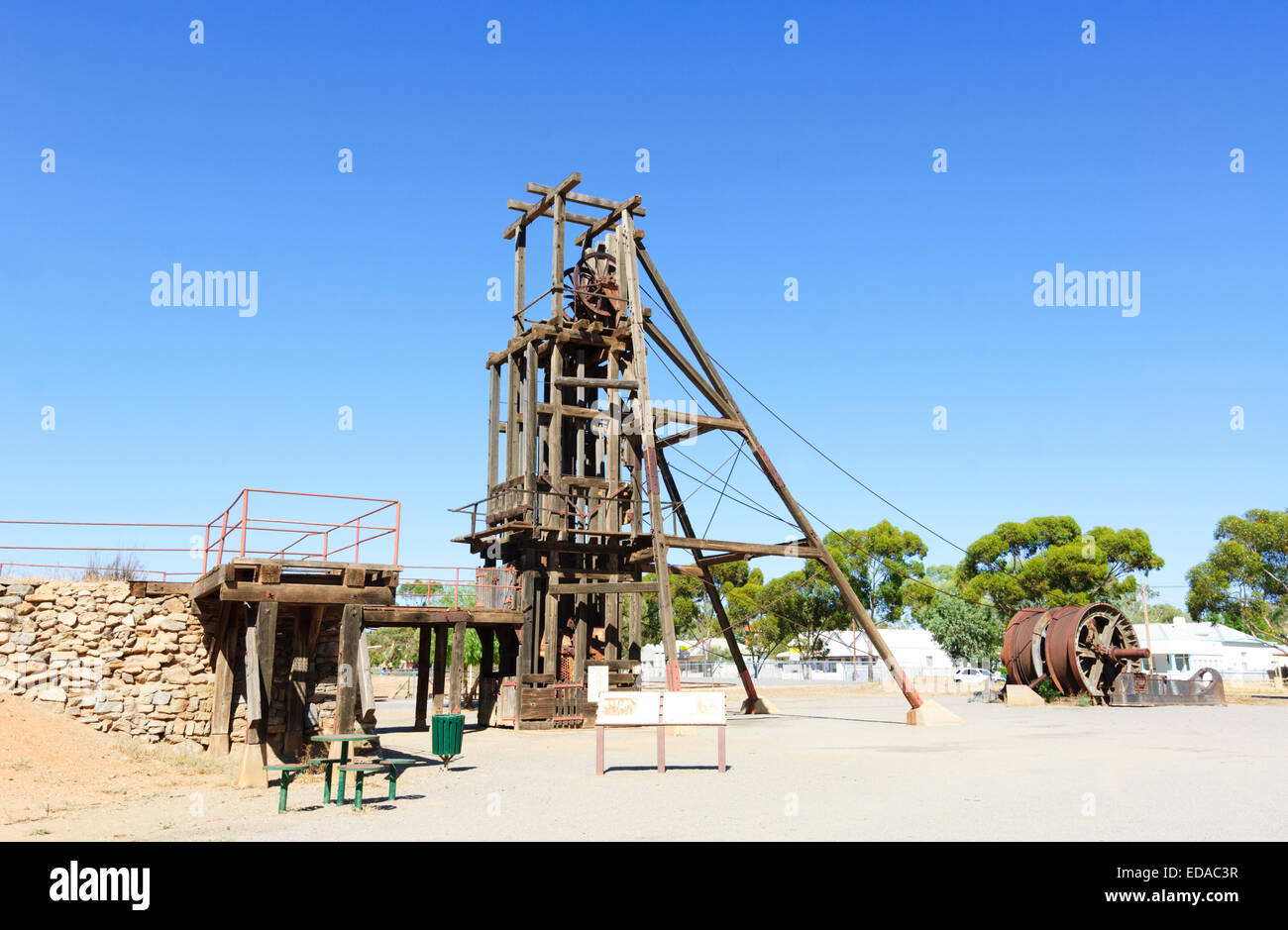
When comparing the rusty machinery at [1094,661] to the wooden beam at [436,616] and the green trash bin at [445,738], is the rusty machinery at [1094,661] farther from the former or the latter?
the green trash bin at [445,738]

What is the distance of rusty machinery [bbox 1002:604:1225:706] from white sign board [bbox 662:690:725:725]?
77.8 feet

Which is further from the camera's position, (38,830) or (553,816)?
(553,816)

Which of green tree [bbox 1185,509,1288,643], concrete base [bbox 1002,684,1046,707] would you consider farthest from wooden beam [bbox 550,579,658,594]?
green tree [bbox 1185,509,1288,643]

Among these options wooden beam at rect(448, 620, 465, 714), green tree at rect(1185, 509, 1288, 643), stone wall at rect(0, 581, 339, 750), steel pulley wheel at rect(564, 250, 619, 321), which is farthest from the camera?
green tree at rect(1185, 509, 1288, 643)

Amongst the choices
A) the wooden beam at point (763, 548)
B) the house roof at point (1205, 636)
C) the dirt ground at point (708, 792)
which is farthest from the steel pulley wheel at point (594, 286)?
the house roof at point (1205, 636)

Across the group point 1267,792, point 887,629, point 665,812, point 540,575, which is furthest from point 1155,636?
point 665,812

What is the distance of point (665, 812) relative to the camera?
37.9ft

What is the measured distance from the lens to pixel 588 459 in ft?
99.5

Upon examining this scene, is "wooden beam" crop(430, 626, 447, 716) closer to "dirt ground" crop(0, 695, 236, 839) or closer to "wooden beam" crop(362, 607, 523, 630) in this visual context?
"wooden beam" crop(362, 607, 523, 630)

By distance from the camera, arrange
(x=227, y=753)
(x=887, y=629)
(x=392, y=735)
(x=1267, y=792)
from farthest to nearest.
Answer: (x=887, y=629)
(x=392, y=735)
(x=227, y=753)
(x=1267, y=792)

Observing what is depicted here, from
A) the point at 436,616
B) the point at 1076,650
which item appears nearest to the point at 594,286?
the point at 436,616

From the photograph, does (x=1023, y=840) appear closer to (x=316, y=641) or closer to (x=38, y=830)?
(x=38, y=830)

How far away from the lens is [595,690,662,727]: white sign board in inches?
589

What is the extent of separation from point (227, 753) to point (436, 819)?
660 cm
